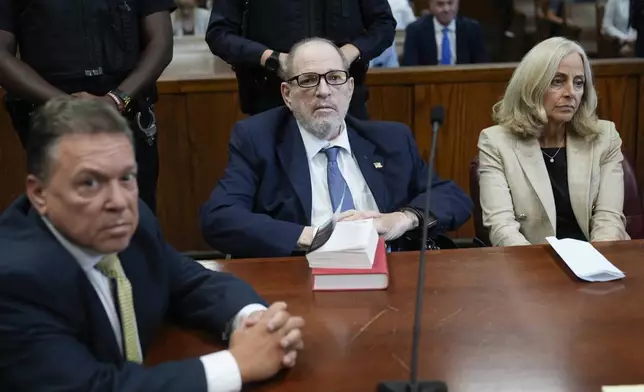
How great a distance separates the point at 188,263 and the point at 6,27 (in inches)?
49.4

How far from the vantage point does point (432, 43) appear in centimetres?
534

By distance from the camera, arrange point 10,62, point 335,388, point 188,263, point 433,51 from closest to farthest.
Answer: point 335,388
point 188,263
point 10,62
point 433,51

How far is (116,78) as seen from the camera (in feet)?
8.82

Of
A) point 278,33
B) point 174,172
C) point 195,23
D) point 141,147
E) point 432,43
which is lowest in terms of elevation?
point 174,172

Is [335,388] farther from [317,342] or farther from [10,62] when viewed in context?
[10,62]

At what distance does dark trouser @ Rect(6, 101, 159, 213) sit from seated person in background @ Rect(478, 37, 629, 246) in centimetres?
113

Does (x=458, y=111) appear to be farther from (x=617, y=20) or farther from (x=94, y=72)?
(x=617, y=20)

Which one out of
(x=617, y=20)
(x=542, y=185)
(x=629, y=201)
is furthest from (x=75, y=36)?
(x=617, y=20)

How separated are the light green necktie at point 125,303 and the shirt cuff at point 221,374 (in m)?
0.17

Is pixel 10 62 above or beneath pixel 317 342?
above

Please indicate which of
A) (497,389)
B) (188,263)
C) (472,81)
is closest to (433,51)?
(472,81)

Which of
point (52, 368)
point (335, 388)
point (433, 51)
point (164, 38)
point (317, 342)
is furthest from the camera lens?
point (433, 51)

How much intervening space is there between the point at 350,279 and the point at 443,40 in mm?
3805

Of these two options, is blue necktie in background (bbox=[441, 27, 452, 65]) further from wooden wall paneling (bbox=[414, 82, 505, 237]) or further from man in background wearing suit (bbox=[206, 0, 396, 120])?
man in background wearing suit (bbox=[206, 0, 396, 120])
